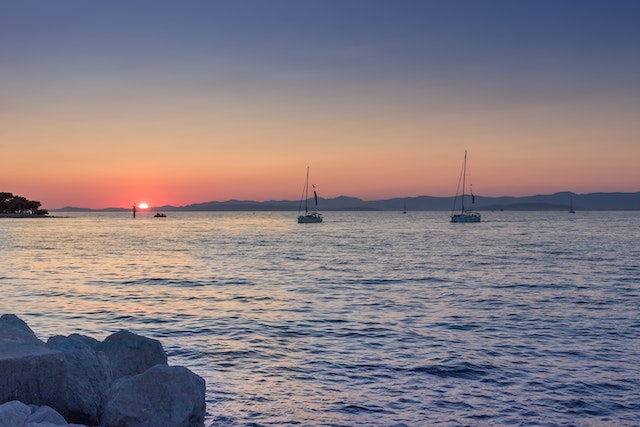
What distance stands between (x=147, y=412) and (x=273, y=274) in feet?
103

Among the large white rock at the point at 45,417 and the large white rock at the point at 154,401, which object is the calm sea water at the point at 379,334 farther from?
the large white rock at the point at 45,417

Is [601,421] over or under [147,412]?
under

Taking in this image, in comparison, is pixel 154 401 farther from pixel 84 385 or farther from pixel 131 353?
pixel 131 353

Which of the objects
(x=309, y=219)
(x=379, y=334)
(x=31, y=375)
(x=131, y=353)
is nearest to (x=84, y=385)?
(x=31, y=375)

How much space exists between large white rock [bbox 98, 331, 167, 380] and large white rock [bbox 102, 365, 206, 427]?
2.40 m

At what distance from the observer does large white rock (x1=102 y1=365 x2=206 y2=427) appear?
9062mm

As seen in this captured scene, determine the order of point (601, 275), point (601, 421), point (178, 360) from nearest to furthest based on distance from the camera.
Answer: point (601, 421) → point (178, 360) → point (601, 275)

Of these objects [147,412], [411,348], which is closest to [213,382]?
[147,412]

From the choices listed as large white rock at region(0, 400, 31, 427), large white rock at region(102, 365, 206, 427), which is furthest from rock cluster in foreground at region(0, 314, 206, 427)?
large white rock at region(0, 400, 31, 427)

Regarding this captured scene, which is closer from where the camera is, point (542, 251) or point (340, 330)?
point (340, 330)

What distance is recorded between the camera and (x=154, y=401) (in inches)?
360

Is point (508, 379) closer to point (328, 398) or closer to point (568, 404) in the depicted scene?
point (568, 404)

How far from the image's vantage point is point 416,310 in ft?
80.8

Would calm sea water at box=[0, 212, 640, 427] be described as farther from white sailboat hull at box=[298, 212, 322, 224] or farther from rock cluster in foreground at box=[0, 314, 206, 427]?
white sailboat hull at box=[298, 212, 322, 224]
